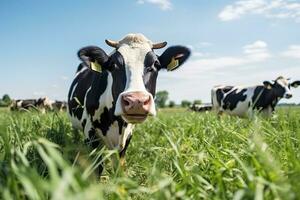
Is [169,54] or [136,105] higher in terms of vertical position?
[169,54]

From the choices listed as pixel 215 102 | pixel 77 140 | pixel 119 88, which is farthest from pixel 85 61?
pixel 215 102

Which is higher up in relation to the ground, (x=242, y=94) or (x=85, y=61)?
(x=85, y=61)

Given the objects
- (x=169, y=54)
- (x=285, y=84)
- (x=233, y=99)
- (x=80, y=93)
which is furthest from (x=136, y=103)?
(x=233, y=99)

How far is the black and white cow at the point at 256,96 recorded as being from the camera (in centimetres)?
1627

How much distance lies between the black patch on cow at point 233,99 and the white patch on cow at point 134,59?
1362cm

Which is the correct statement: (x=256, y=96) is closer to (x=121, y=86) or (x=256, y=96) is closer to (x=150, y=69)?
(x=150, y=69)

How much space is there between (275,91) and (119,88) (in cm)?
1313

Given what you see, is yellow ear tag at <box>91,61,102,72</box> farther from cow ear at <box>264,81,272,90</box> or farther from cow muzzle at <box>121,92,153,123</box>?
cow ear at <box>264,81,272,90</box>

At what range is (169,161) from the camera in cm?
379

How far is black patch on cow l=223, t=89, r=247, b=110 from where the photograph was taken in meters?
18.2

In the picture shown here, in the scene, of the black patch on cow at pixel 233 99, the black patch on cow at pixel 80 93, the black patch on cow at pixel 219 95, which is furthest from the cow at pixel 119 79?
the black patch on cow at pixel 219 95

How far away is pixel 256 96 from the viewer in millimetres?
17297

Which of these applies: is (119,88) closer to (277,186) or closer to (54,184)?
(277,186)

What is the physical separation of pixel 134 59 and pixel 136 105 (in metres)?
1.04
